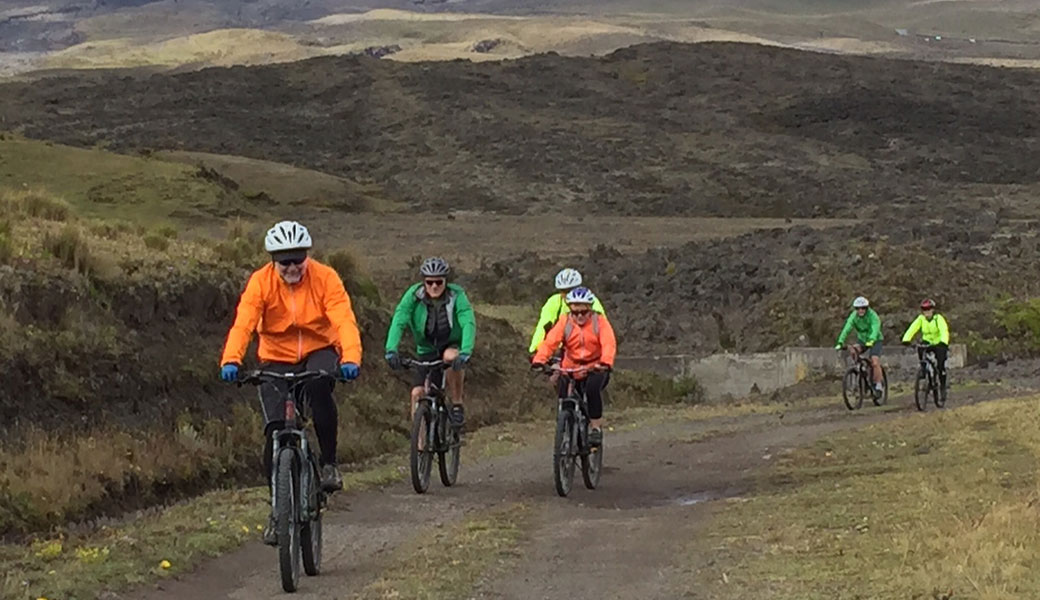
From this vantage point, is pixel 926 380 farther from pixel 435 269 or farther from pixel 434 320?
pixel 435 269

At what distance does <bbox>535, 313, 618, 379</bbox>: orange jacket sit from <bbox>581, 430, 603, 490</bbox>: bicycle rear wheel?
89cm

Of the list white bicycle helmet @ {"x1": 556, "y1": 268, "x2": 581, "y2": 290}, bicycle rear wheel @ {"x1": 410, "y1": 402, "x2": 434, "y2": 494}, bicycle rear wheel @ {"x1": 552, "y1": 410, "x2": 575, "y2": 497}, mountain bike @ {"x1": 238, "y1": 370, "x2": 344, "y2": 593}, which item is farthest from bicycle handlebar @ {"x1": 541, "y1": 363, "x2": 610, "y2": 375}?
mountain bike @ {"x1": 238, "y1": 370, "x2": 344, "y2": 593}

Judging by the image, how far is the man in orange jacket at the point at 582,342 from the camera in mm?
14484

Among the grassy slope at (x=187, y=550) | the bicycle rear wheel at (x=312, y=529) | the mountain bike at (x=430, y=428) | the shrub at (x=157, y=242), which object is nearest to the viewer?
the grassy slope at (x=187, y=550)

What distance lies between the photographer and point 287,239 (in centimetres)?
980

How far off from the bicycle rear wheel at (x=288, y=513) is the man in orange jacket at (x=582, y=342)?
197 inches

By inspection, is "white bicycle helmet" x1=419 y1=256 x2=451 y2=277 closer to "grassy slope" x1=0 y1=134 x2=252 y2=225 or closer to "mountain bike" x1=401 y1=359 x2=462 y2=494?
"mountain bike" x1=401 y1=359 x2=462 y2=494

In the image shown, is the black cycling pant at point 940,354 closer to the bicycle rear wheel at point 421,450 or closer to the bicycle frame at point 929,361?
the bicycle frame at point 929,361

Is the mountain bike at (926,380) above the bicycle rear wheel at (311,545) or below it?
below

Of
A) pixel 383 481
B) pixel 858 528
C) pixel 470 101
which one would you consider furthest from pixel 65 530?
pixel 470 101

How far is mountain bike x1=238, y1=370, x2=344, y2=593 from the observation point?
9.52 metres

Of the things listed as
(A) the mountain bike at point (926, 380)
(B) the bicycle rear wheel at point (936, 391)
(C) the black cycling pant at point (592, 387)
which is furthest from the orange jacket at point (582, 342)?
(B) the bicycle rear wheel at point (936, 391)

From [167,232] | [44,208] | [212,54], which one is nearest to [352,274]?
[167,232]

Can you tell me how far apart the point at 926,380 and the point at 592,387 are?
40.1 feet
